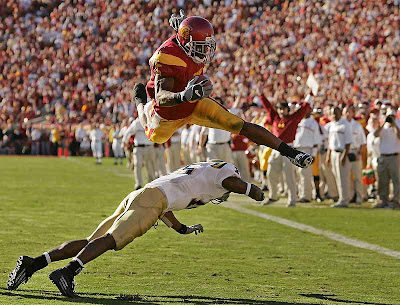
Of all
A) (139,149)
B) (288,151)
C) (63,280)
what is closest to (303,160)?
(288,151)

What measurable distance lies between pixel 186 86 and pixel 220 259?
2039 millimetres

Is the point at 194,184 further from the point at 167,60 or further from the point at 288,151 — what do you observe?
the point at 167,60

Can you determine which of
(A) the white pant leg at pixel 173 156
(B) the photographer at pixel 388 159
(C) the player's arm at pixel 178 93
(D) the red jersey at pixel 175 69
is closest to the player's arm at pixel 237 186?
(C) the player's arm at pixel 178 93

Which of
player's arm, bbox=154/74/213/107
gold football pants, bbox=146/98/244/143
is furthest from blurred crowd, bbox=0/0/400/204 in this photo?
player's arm, bbox=154/74/213/107

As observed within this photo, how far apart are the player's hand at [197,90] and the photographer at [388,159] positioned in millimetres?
8419

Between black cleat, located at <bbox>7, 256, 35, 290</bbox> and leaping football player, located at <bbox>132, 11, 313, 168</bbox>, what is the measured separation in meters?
1.64

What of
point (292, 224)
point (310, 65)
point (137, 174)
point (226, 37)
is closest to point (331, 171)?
point (137, 174)

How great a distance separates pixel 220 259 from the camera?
8281mm

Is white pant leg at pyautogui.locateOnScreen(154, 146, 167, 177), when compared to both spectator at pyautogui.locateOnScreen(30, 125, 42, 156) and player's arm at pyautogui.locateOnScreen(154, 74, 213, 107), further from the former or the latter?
spectator at pyautogui.locateOnScreen(30, 125, 42, 156)

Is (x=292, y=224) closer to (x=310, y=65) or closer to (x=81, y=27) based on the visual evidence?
(x=310, y=65)

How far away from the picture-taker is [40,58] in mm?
41438

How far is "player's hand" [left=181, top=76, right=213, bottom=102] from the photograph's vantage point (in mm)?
6402

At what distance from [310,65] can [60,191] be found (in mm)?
16583

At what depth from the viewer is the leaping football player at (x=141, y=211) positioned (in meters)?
6.07
